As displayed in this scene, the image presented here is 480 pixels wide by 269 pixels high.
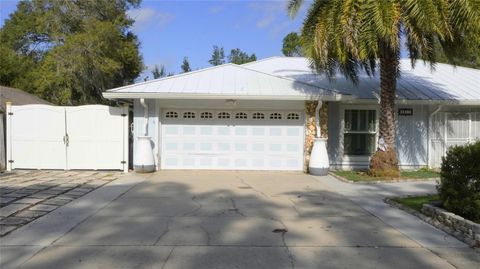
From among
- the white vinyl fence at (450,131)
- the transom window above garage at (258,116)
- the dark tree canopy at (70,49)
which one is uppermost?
the dark tree canopy at (70,49)

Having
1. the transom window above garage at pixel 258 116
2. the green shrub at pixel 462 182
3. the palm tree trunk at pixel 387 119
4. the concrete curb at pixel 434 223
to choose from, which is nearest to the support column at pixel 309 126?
the transom window above garage at pixel 258 116

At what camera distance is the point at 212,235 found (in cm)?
756

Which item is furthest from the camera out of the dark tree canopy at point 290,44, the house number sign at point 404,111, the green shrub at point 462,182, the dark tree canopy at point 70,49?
the dark tree canopy at point 290,44

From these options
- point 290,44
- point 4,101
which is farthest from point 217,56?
point 4,101

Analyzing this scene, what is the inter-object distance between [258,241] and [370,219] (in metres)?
2.71

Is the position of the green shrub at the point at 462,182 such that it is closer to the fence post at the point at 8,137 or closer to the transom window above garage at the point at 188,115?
the transom window above garage at the point at 188,115

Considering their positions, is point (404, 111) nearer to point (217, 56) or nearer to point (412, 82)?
point (412, 82)

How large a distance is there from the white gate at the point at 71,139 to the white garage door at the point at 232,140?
1.58 m

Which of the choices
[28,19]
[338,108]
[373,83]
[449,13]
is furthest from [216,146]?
[28,19]

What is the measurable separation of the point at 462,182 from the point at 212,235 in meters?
4.21

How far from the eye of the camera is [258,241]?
23.8ft

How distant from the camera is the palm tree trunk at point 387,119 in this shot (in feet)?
47.7

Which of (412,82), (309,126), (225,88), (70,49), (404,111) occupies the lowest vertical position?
(309,126)

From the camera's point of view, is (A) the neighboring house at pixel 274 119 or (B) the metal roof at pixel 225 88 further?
(A) the neighboring house at pixel 274 119
